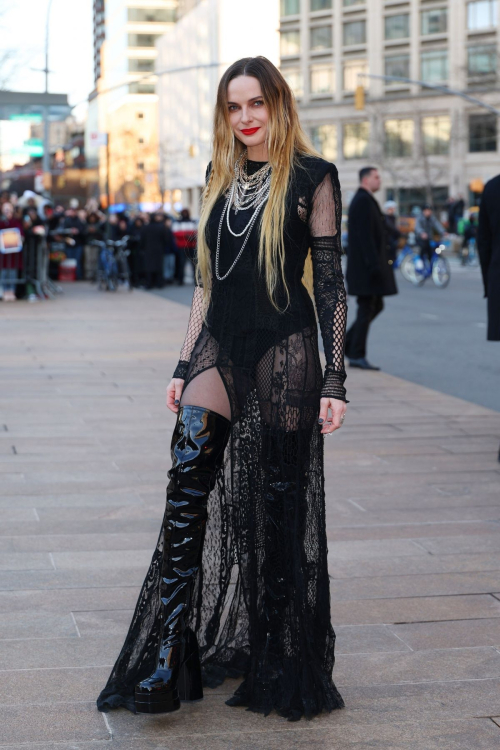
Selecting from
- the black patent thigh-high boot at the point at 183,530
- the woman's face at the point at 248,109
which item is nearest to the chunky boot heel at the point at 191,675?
the black patent thigh-high boot at the point at 183,530

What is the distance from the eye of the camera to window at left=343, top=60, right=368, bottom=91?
92.8m

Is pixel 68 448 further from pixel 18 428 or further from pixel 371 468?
pixel 371 468

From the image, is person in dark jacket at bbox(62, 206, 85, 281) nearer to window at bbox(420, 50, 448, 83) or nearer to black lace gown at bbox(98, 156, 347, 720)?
black lace gown at bbox(98, 156, 347, 720)

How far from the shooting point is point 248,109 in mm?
3240

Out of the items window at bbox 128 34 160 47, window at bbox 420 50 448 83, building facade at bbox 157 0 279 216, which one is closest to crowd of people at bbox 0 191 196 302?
building facade at bbox 157 0 279 216

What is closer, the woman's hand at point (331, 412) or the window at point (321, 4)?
the woman's hand at point (331, 412)

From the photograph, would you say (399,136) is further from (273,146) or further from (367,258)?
(273,146)

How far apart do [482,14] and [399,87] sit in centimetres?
780

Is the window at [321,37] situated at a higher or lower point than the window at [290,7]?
lower

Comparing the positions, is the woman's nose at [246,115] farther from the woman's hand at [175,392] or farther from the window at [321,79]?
the window at [321,79]

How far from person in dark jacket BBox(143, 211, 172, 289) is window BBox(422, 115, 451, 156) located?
60.1 m

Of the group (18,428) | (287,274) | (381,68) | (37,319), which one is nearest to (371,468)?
(18,428)

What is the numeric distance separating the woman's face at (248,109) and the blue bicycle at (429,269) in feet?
73.6

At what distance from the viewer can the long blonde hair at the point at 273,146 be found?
319 centimetres
